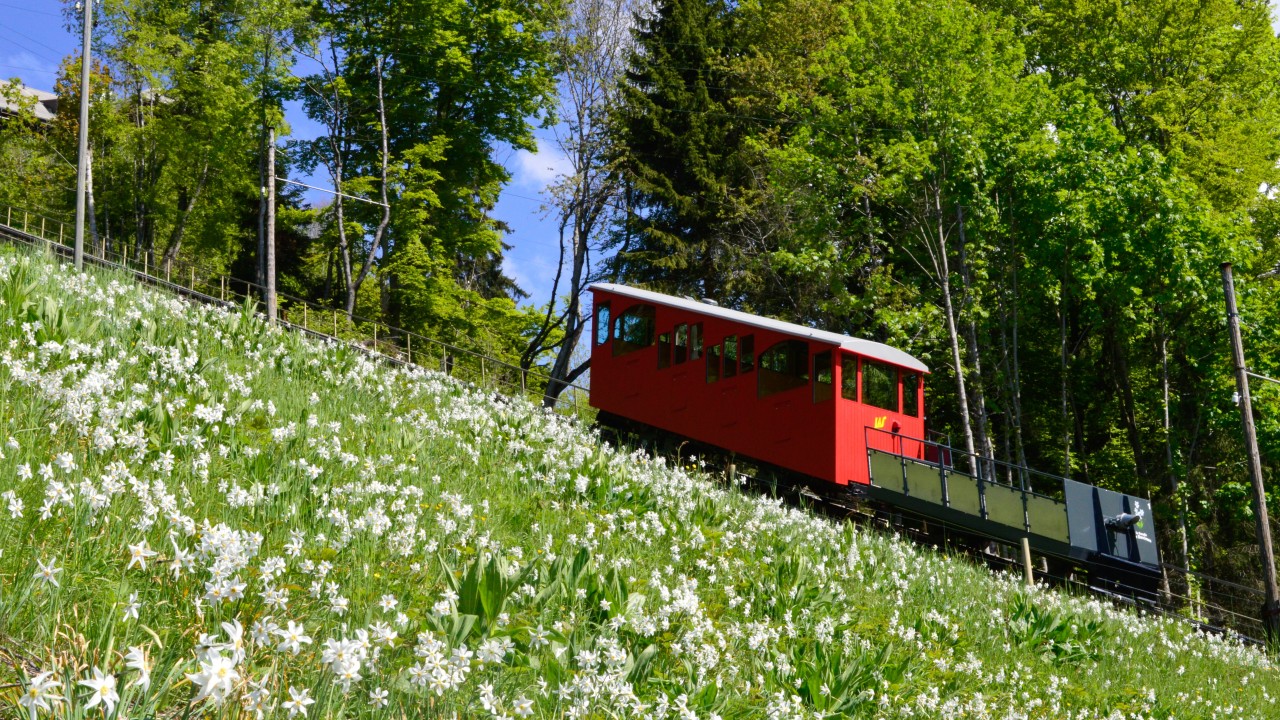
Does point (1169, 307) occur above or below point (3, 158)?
below

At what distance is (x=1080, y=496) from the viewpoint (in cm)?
1606

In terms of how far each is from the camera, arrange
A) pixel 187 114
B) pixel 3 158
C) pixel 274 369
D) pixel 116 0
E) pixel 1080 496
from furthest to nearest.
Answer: pixel 3 158 < pixel 187 114 < pixel 116 0 < pixel 1080 496 < pixel 274 369

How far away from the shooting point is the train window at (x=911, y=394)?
19.4m

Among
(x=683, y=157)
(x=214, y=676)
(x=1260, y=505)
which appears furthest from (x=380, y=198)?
(x=214, y=676)

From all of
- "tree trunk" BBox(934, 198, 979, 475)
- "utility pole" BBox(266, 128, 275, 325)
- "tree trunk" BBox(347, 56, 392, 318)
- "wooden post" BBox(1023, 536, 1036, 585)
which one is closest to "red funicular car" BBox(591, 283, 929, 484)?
"wooden post" BBox(1023, 536, 1036, 585)

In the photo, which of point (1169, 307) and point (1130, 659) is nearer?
point (1130, 659)

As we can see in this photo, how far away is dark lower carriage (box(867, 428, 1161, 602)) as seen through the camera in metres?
15.9

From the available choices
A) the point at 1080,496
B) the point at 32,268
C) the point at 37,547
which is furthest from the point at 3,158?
the point at 37,547

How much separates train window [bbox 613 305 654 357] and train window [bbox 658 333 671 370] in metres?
0.31

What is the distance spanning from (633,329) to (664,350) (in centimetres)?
113

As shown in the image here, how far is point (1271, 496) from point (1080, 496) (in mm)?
10001

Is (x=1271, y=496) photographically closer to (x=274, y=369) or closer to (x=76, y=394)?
(x=274, y=369)

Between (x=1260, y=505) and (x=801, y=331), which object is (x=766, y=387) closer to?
(x=801, y=331)

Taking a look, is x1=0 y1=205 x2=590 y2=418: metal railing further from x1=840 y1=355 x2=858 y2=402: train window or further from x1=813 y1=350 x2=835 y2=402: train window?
x1=840 y1=355 x2=858 y2=402: train window
